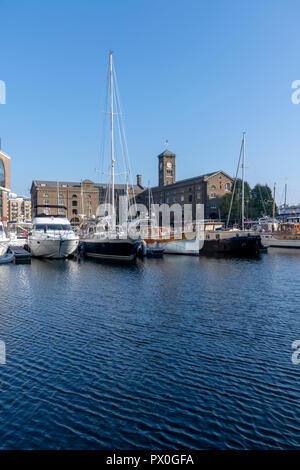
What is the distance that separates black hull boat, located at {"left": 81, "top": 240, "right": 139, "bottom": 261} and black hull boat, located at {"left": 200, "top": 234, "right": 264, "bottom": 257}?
1563 cm

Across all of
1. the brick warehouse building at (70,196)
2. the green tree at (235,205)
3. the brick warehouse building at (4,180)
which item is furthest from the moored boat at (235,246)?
the brick warehouse building at (70,196)

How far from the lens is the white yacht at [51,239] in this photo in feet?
123

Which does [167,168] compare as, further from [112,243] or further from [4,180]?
[112,243]

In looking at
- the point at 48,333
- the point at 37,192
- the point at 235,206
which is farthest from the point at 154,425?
the point at 37,192

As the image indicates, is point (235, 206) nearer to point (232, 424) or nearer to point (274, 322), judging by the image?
point (274, 322)

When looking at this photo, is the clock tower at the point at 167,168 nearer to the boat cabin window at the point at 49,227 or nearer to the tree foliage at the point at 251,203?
the tree foliage at the point at 251,203

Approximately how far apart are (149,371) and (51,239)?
98.3ft

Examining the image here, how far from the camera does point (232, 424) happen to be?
7.25m

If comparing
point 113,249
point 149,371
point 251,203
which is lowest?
point 149,371

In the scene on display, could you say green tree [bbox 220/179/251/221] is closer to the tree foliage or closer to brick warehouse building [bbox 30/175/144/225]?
the tree foliage

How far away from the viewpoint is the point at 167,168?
11594 cm

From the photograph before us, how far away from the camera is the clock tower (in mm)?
115625

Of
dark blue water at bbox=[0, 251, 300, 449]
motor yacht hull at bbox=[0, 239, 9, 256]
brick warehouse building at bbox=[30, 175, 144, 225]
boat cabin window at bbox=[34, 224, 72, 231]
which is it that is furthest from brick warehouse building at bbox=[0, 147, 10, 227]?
brick warehouse building at bbox=[30, 175, 144, 225]

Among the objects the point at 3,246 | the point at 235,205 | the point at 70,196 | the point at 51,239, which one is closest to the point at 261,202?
the point at 235,205
